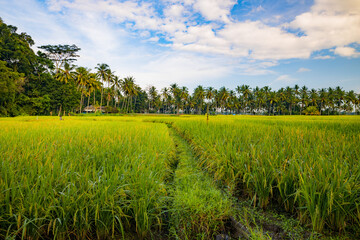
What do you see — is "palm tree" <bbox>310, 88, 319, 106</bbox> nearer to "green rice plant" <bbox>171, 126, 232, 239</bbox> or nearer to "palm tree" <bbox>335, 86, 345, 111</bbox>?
"palm tree" <bbox>335, 86, 345, 111</bbox>

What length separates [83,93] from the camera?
43.4 meters

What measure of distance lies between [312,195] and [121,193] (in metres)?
1.95

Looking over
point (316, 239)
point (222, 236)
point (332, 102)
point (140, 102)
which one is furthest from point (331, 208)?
point (332, 102)

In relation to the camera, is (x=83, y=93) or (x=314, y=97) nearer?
(x=83, y=93)

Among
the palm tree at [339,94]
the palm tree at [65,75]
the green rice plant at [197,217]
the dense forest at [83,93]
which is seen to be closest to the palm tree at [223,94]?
the dense forest at [83,93]

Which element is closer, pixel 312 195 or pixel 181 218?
pixel 312 195

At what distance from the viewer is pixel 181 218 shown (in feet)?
6.35

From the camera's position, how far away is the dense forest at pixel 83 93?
22.3 metres

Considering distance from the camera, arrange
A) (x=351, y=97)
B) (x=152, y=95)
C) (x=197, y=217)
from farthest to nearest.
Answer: (x=152, y=95) → (x=351, y=97) → (x=197, y=217)

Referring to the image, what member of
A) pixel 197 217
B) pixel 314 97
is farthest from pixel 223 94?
pixel 197 217

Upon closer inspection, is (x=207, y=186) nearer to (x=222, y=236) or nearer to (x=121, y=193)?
(x=222, y=236)

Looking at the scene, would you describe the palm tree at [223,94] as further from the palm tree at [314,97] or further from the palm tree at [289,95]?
the palm tree at [314,97]

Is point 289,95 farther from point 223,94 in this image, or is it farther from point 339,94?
point 223,94

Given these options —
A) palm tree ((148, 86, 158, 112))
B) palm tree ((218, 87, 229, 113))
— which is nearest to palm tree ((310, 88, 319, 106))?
palm tree ((218, 87, 229, 113))
